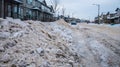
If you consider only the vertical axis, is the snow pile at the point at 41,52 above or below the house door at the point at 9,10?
below

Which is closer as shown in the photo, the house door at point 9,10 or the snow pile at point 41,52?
the snow pile at point 41,52

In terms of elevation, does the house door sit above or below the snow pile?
above

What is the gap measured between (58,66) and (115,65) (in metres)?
3.30

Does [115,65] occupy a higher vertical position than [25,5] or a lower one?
lower

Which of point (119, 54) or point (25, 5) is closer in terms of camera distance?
point (119, 54)

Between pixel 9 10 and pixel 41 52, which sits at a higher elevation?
pixel 9 10

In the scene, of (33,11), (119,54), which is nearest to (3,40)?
(119,54)

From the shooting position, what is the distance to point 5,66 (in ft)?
27.7

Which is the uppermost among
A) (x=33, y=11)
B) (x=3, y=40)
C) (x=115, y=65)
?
(x=33, y=11)

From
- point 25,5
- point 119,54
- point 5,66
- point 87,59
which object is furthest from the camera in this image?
point 25,5

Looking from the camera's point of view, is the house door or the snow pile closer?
the snow pile

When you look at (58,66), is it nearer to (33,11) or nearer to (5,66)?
(5,66)

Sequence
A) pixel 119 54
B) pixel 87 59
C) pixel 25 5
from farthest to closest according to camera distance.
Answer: pixel 25 5 < pixel 119 54 < pixel 87 59

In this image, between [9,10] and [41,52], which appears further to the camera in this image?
[9,10]
